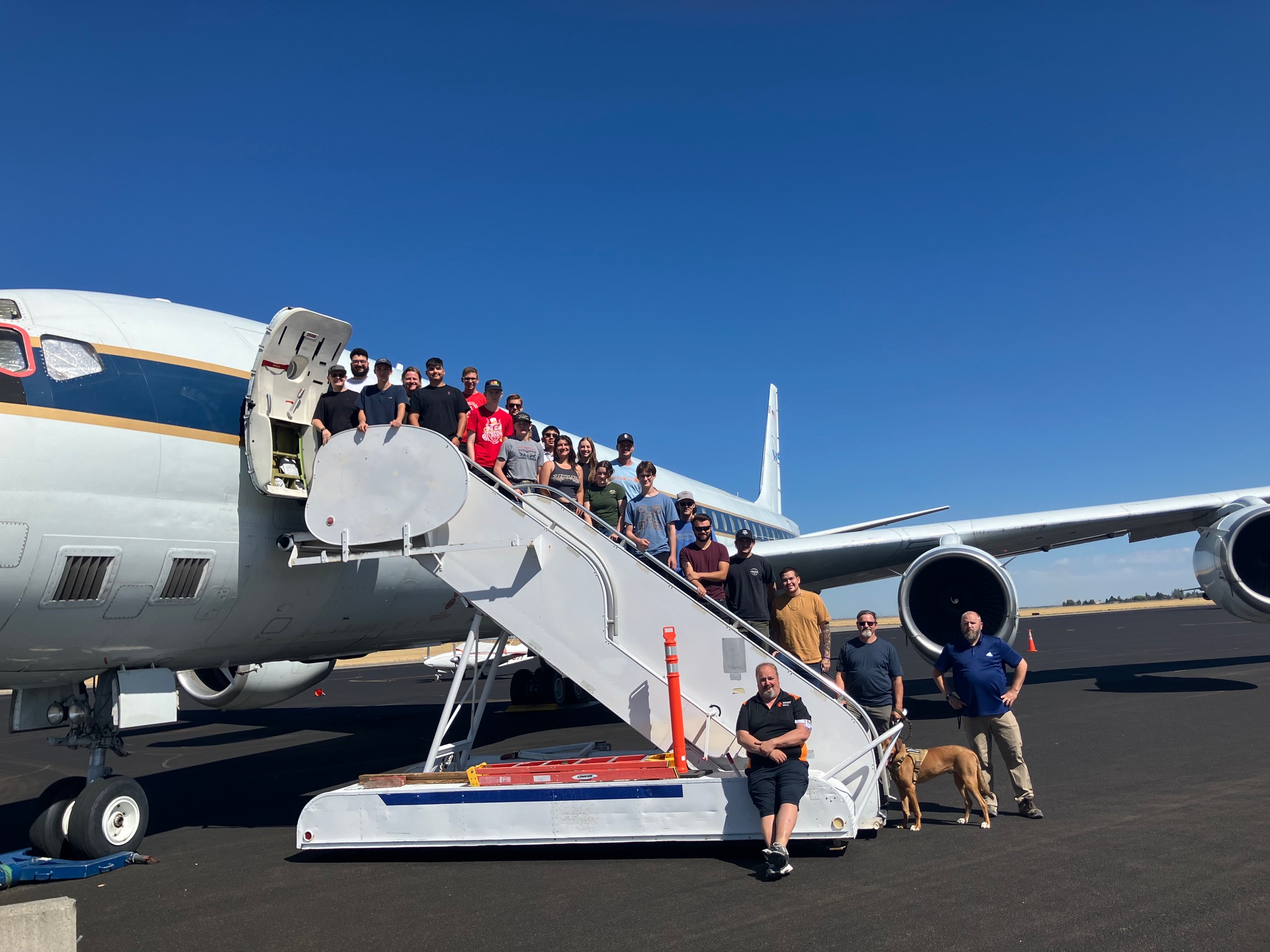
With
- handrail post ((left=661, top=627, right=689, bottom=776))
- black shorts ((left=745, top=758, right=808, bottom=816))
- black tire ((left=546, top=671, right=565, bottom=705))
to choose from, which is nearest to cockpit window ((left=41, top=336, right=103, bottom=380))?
handrail post ((left=661, top=627, right=689, bottom=776))

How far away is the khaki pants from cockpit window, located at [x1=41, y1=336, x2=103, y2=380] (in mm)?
6747

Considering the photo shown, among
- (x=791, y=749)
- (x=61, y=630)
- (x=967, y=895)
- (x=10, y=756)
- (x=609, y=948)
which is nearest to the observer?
(x=609, y=948)

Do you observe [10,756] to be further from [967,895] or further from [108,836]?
[967,895]

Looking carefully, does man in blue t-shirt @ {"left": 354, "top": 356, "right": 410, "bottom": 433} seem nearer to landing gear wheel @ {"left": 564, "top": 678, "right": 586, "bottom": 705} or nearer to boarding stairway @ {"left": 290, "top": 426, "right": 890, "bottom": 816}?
boarding stairway @ {"left": 290, "top": 426, "right": 890, "bottom": 816}

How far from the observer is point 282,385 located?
24.7 feet

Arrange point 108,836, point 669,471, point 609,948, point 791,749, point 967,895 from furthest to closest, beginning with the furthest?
1. point 669,471
2. point 108,836
3. point 791,749
4. point 967,895
5. point 609,948

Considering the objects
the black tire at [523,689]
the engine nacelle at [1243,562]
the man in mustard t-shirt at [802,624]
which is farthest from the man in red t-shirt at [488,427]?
the engine nacelle at [1243,562]

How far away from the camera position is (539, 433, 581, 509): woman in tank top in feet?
26.8

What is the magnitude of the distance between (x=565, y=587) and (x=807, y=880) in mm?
2630

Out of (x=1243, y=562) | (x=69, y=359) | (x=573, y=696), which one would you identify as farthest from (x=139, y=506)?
(x=1243, y=562)

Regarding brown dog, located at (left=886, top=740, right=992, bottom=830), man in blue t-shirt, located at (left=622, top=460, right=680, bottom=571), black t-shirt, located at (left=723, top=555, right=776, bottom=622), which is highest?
man in blue t-shirt, located at (left=622, top=460, right=680, bottom=571)

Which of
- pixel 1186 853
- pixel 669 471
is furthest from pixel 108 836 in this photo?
pixel 669 471

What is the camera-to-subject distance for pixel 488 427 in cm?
871

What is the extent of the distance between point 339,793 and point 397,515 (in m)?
1.99
